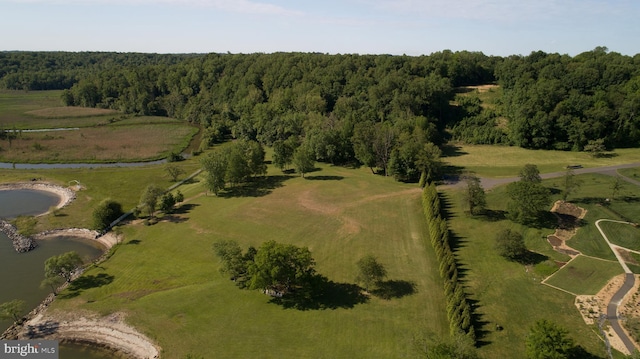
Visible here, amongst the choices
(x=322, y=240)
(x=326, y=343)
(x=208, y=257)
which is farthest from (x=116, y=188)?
(x=326, y=343)

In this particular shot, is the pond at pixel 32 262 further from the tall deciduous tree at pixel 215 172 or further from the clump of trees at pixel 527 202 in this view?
the clump of trees at pixel 527 202

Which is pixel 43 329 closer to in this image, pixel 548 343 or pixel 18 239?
pixel 18 239

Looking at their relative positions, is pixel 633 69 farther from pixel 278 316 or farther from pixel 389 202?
pixel 278 316

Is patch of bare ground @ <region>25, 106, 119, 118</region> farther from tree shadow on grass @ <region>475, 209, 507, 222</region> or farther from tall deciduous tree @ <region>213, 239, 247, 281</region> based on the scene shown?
tree shadow on grass @ <region>475, 209, 507, 222</region>

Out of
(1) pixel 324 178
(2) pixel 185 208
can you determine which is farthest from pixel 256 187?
(2) pixel 185 208

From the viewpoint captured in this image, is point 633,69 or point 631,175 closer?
point 631,175

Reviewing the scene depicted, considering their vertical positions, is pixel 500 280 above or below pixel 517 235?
below
